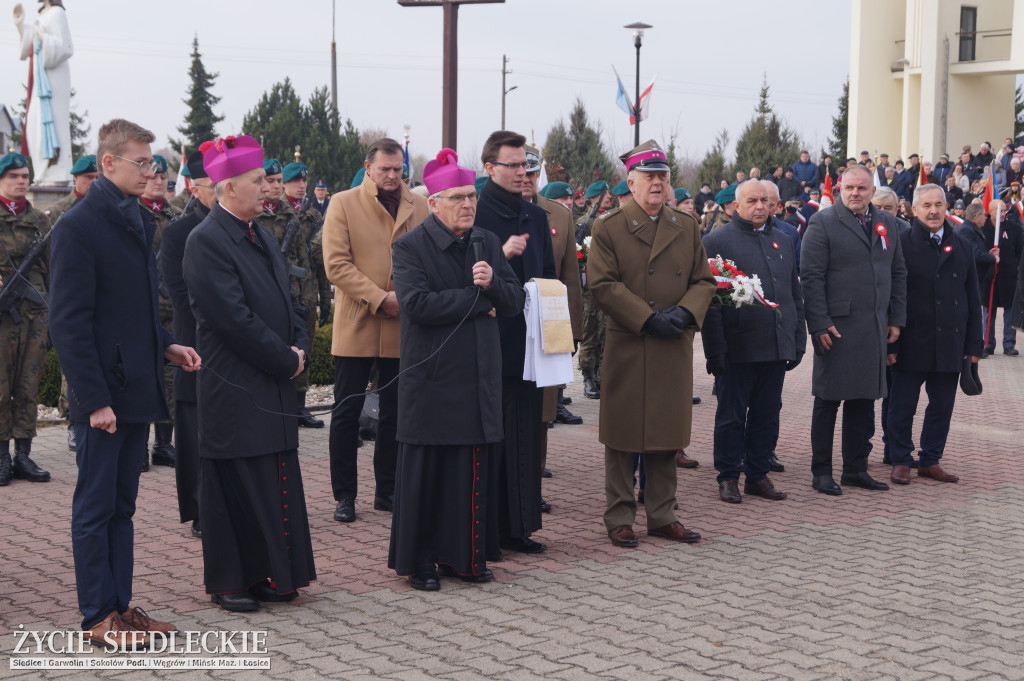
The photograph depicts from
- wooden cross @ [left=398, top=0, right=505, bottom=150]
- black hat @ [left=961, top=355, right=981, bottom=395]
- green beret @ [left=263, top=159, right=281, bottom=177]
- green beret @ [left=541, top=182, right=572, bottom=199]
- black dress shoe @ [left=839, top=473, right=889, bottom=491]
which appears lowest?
black dress shoe @ [left=839, top=473, right=889, bottom=491]

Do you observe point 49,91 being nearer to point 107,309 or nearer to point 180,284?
point 180,284

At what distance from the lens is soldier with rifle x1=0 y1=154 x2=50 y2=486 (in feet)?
Answer: 26.3

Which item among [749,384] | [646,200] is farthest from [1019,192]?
[646,200]

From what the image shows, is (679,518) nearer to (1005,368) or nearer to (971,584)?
(971,584)

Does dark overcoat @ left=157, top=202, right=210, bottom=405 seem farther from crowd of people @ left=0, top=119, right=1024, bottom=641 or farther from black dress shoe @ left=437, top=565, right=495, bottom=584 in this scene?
black dress shoe @ left=437, top=565, right=495, bottom=584

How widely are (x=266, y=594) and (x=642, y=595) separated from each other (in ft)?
6.12

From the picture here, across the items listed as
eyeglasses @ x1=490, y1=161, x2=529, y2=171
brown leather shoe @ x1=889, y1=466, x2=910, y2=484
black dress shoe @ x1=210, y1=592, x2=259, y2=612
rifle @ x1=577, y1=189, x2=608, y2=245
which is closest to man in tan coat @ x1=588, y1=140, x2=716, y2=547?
eyeglasses @ x1=490, y1=161, x2=529, y2=171

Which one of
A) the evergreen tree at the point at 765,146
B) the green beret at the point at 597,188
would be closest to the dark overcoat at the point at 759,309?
the green beret at the point at 597,188

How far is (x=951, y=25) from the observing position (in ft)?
116

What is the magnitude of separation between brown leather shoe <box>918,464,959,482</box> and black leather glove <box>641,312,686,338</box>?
3243 millimetres

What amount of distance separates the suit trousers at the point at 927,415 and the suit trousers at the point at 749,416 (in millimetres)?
1244

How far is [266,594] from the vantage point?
536cm

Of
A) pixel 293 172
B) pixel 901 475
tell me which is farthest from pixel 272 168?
pixel 901 475

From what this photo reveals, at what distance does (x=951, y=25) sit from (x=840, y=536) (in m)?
33.1
